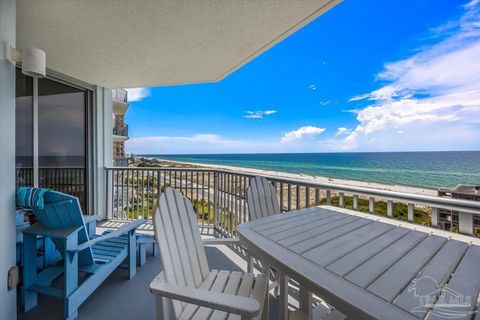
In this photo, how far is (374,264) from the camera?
3.11 ft

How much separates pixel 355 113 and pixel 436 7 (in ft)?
47.7

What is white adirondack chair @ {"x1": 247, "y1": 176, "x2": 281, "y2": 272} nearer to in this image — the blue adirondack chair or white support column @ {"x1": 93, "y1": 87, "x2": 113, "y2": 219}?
the blue adirondack chair

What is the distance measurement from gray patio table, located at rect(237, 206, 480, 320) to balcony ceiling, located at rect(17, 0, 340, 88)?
1833 millimetres

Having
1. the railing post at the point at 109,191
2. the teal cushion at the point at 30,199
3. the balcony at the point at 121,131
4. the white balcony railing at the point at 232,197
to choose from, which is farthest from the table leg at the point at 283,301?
the balcony at the point at 121,131

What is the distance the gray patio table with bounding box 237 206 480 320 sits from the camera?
2.31 feet

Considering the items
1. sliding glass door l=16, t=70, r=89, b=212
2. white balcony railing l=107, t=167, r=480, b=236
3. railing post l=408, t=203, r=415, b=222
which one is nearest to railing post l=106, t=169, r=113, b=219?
white balcony railing l=107, t=167, r=480, b=236

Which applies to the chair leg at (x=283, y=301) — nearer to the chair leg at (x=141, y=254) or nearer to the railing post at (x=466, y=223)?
the railing post at (x=466, y=223)

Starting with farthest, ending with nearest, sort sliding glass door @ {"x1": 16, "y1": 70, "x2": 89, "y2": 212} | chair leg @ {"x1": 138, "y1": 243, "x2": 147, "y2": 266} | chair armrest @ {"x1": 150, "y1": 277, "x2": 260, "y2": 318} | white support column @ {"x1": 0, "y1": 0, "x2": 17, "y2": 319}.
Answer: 1. sliding glass door @ {"x1": 16, "y1": 70, "x2": 89, "y2": 212}
2. chair leg @ {"x1": 138, "y1": 243, "x2": 147, "y2": 266}
3. white support column @ {"x1": 0, "y1": 0, "x2": 17, "y2": 319}
4. chair armrest @ {"x1": 150, "y1": 277, "x2": 260, "y2": 318}

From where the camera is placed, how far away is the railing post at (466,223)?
4.57ft

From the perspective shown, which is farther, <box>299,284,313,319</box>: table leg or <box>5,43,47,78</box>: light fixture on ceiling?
<box>5,43,47,78</box>: light fixture on ceiling

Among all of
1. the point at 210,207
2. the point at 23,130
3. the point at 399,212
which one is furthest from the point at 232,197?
the point at 399,212

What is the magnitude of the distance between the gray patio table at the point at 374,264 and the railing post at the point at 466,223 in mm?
147

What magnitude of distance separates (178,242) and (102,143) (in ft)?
12.2

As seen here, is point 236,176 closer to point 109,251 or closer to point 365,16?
point 109,251
